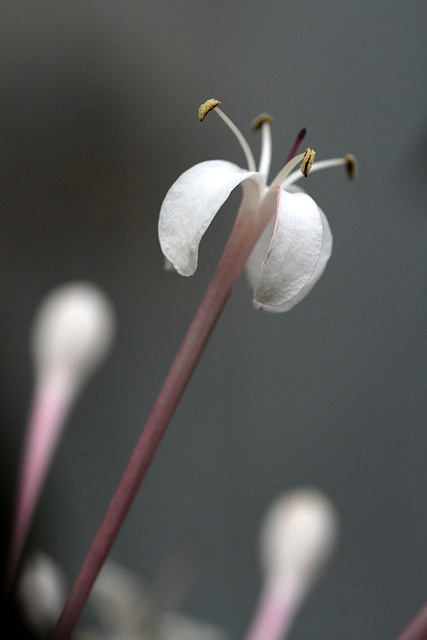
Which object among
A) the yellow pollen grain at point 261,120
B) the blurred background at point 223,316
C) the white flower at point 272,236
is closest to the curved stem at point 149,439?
the white flower at point 272,236

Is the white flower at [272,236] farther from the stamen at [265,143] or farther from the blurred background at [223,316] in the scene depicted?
the blurred background at [223,316]

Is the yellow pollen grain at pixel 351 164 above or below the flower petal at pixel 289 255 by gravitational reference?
above

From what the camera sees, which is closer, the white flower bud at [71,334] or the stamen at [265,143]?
the stamen at [265,143]

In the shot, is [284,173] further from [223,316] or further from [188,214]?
[223,316]

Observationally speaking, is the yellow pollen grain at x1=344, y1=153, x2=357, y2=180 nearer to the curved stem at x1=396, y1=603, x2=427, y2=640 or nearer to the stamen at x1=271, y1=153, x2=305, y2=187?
the stamen at x1=271, y1=153, x2=305, y2=187

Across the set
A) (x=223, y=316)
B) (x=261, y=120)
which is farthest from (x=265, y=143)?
(x=223, y=316)

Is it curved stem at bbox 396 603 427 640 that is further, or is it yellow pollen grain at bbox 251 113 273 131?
yellow pollen grain at bbox 251 113 273 131

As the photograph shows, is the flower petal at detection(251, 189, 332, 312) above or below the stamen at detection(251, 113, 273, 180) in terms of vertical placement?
below

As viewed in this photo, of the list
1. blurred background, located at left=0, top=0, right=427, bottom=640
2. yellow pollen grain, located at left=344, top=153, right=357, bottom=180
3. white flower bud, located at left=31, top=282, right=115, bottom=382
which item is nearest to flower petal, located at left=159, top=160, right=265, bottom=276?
yellow pollen grain, located at left=344, top=153, right=357, bottom=180
